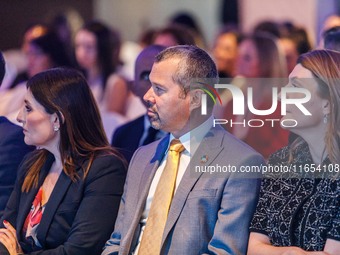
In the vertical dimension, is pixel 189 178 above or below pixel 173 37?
below

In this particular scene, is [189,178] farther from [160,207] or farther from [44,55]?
[44,55]

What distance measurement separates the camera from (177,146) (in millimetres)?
4375

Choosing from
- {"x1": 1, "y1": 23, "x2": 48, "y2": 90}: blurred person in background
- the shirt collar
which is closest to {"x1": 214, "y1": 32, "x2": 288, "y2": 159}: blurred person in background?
the shirt collar

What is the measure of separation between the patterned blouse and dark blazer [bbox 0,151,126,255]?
0.83 metres

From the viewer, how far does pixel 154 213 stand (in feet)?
14.2

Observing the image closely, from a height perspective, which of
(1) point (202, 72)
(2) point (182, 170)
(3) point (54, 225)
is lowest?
(3) point (54, 225)

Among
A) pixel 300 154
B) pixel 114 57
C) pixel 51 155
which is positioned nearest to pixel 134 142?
pixel 51 155

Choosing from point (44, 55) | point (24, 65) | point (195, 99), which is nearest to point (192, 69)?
point (195, 99)

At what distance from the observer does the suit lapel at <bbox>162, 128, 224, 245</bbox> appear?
420 centimetres

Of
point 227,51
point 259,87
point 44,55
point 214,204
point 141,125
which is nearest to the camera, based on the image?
point 214,204

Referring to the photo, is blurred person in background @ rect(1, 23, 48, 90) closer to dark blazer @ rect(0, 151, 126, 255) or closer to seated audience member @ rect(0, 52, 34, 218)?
seated audience member @ rect(0, 52, 34, 218)

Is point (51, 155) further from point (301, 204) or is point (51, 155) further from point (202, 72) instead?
point (301, 204)

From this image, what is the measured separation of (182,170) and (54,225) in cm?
72

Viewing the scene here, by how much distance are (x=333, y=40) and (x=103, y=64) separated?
9.85 feet
